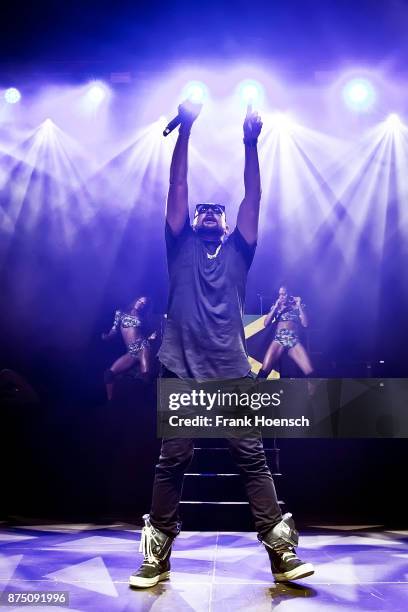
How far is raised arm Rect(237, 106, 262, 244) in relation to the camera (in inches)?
85.2

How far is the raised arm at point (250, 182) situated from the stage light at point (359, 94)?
4.62 m

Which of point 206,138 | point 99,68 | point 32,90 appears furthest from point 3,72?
point 206,138

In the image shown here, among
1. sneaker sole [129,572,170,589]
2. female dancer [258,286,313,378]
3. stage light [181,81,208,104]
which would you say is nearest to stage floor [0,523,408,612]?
sneaker sole [129,572,170,589]

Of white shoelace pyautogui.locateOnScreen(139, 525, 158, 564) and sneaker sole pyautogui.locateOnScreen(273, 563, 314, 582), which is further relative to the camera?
white shoelace pyautogui.locateOnScreen(139, 525, 158, 564)

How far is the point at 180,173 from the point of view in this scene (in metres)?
2.18

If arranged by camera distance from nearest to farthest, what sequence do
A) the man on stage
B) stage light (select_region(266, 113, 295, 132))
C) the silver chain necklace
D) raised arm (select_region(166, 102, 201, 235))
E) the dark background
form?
the man on stage → raised arm (select_region(166, 102, 201, 235)) → the silver chain necklace → the dark background → stage light (select_region(266, 113, 295, 132))

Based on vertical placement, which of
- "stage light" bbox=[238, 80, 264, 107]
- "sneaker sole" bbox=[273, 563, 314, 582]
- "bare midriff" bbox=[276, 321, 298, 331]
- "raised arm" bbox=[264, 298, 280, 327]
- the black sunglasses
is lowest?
"sneaker sole" bbox=[273, 563, 314, 582]

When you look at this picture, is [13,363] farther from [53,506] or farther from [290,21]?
[290,21]

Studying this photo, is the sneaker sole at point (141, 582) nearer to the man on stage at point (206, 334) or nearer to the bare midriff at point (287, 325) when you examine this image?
the man on stage at point (206, 334)

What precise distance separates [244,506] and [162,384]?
5.38 ft

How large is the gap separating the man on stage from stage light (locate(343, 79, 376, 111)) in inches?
183

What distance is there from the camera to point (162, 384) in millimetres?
2146

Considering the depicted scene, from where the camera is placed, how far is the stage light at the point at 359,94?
6184mm

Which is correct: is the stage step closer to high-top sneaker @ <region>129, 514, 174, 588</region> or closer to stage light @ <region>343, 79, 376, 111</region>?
high-top sneaker @ <region>129, 514, 174, 588</region>
